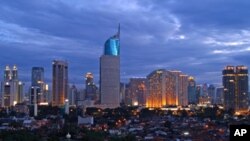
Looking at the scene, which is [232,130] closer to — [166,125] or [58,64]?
[166,125]

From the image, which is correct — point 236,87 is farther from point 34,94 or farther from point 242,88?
point 34,94

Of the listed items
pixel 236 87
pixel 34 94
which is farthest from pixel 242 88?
pixel 34 94

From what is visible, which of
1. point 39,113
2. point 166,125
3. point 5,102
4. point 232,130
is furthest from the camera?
point 5,102

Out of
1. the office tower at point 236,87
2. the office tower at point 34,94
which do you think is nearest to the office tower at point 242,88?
the office tower at point 236,87

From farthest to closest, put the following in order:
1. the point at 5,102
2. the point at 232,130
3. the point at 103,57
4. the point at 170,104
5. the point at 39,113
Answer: the point at 170,104
the point at 5,102
the point at 103,57
the point at 39,113
the point at 232,130

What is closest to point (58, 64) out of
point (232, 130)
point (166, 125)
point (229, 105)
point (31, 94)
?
point (31, 94)

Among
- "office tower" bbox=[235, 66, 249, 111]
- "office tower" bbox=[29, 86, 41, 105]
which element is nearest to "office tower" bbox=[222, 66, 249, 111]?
"office tower" bbox=[235, 66, 249, 111]

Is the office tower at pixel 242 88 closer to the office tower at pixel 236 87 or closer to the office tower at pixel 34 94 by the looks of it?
the office tower at pixel 236 87

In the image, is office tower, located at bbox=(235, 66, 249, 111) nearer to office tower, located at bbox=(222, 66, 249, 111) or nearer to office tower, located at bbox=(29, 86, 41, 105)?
office tower, located at bbox=(222, 66, 249, 111)
